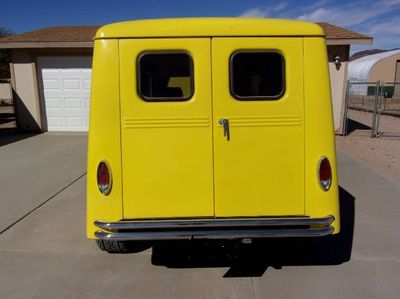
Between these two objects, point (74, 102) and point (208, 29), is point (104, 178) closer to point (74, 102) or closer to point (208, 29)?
point (208, 29)

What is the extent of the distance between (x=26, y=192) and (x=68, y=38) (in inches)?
310

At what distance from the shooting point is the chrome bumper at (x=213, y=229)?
3133mm

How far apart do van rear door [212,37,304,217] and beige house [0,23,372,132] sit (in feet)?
31.9

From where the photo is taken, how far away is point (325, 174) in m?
3.23

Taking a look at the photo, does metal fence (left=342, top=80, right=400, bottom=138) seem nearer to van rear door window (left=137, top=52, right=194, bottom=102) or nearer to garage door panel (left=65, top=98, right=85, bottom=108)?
garage door panel (left=65, top=98, right=85, bottom=108)

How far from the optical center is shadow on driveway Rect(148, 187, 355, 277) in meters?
3.73

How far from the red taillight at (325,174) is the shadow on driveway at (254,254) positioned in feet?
2.46

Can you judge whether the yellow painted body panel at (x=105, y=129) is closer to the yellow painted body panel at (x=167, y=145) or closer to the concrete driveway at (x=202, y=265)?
the yellow painted body panel at (x=167, y=145)

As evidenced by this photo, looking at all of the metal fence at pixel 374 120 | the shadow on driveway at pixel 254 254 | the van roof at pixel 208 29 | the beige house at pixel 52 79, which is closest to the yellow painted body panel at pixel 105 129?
the van roof at pixel 208 29

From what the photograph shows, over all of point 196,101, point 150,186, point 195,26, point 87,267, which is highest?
point 195,26

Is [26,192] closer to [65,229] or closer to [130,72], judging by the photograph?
[65,229]

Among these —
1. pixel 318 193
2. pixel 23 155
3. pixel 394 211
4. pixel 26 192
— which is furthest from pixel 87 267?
pixel 23 155

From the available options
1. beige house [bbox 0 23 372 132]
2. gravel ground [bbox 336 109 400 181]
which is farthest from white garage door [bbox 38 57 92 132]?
gravel ground [bbox 336 109 400 181]

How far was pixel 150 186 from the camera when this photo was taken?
3242 mm
